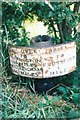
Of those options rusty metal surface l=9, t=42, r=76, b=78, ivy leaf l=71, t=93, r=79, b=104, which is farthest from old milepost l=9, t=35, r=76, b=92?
ivy leaf l=71, t=93, r=79, b=104

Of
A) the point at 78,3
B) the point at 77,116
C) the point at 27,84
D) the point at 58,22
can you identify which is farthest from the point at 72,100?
the point at 78,3

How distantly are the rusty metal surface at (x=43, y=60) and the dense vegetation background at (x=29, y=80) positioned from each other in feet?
0.29

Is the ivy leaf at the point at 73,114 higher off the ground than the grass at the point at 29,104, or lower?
lower

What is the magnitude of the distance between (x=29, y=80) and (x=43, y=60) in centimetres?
20

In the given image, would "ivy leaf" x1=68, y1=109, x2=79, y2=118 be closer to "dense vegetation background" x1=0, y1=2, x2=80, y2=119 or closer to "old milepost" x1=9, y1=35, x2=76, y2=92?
"dense vegetation background" x1=0, y1=2, x2=80, y2=119

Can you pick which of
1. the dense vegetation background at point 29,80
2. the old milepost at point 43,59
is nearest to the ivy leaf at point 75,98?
the dense vegetation background at point 29,80

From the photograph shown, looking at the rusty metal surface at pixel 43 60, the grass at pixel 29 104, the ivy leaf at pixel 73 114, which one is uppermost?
the rusty metal surface at pixel 43 60

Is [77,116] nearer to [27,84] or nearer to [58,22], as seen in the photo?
[27,84]

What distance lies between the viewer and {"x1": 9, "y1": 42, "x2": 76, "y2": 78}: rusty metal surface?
6.30 ft

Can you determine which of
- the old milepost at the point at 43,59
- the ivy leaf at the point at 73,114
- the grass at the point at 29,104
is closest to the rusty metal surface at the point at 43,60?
the old milepost at the point at 43,59

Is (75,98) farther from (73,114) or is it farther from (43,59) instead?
(43,59)

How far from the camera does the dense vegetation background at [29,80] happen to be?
1924 millimetres

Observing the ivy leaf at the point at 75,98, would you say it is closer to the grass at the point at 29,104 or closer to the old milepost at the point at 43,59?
the grass at the point at 29,104

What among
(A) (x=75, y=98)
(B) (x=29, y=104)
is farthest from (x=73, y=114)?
(B) (x=29, y=104)
